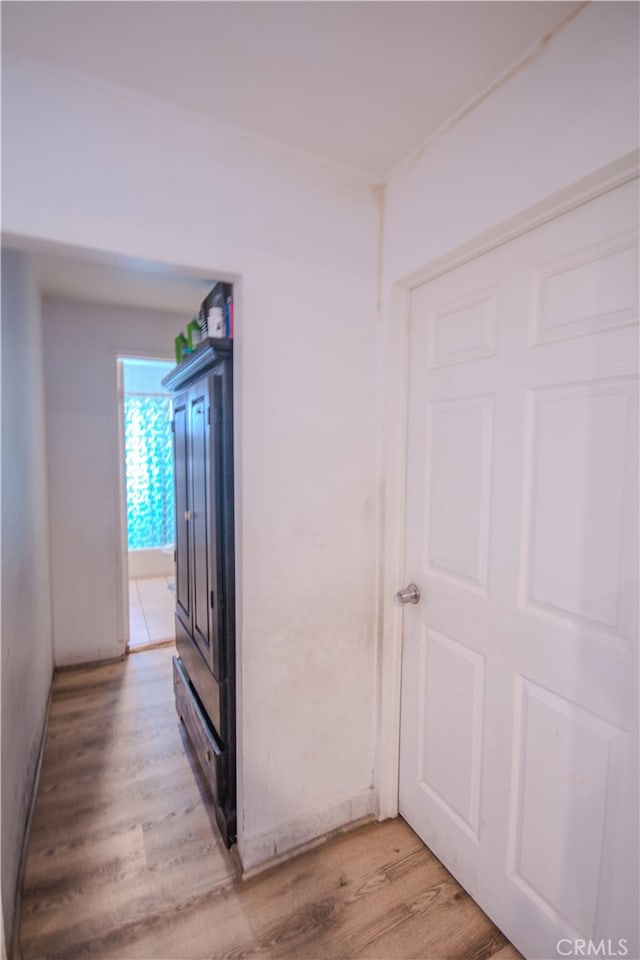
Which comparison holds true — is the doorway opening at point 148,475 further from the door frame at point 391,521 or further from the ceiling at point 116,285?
the door frame at point 391,521

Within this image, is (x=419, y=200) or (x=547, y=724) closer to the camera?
(x=547, y=724)

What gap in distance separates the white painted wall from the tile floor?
91.7 inches

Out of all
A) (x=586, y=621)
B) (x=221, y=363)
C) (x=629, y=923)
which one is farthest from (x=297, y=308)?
(x=629, y=923)

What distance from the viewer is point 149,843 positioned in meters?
1.59

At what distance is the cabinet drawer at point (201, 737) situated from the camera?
1.56m

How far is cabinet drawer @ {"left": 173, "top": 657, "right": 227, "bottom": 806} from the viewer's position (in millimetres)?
1561

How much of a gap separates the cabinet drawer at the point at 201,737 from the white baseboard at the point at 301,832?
18cm

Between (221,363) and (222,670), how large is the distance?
1.07 meters

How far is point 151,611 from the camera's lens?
400 cm

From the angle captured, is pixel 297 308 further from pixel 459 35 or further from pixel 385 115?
pixel 459 35

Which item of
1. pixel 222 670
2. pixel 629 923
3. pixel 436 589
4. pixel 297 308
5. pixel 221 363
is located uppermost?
pixel 297 308

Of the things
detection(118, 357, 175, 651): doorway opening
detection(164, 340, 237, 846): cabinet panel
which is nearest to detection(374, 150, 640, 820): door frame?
detection(164, 340, 237, 846): cabinet panel

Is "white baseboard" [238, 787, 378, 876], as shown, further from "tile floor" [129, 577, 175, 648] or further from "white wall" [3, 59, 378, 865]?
"tile floor" [129, 577, 175, 648]

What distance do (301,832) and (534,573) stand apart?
4.17ft
